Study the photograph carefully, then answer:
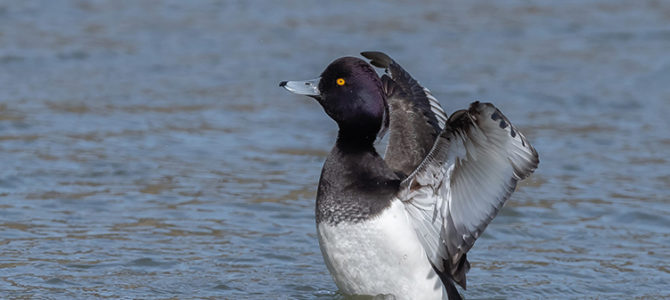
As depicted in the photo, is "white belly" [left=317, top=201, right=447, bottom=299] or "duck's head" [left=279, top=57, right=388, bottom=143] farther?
"duck's head" [left=279, top=57, right=388, bottom=143]

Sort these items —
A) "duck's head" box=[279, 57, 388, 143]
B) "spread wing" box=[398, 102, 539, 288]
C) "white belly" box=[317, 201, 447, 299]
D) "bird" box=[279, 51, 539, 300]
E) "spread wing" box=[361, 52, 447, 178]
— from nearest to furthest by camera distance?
1. "spread wing" box=[398, 102, 539, 288]
2. "bird" box=[279, 51, 539, 300]
3. "white belly" box=[317, 201, 447, 299]
4. "duck's head" box=[279, 57, 388, 143]
5. "spread wing" box=[361, 52, 447, 178]

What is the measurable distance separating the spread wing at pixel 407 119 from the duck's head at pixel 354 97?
1.85 feet

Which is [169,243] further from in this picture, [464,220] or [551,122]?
[551,122]

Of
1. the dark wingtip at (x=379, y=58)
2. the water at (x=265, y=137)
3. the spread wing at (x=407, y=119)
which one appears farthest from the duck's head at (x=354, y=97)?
the water at (x=265, y=137)

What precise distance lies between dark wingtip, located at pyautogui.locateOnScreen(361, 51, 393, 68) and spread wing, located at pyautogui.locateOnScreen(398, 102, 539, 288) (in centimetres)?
129

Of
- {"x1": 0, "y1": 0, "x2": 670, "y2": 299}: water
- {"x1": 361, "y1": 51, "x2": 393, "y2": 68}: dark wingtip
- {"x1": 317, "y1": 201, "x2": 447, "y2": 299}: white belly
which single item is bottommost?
{"x1": 0, "y1": 0, "x2": 670, "y2": 299}: water

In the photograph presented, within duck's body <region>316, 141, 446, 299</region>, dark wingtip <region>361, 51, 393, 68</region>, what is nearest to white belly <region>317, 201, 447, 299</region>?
duck's body <region>316, 141, 446, 299</region>

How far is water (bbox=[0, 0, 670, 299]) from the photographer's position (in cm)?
646

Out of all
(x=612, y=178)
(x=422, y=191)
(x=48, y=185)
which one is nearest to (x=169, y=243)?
(x=48, y=185)

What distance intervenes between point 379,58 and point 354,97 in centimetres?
101

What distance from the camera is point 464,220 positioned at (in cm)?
528

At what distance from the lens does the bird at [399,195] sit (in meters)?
5.00

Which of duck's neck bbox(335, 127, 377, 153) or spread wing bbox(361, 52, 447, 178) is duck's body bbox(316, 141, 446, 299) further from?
spread wing bbox(361, 52, 447, 178)

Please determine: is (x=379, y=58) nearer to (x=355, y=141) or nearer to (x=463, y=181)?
(x=355, y=141)
